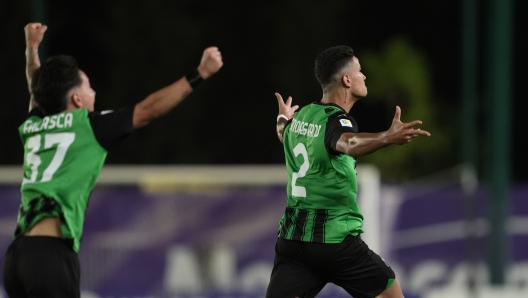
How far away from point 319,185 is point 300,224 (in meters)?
0.26

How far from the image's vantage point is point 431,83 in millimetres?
27109

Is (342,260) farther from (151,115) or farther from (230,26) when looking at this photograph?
(230,26)

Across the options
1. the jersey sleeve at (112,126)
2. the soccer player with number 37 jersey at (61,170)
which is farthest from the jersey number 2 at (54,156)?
the jersey sleeve at (112,126)

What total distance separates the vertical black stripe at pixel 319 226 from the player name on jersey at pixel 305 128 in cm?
45

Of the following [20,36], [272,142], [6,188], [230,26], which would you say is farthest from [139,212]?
[230,26]

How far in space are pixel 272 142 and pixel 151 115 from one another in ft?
48.6

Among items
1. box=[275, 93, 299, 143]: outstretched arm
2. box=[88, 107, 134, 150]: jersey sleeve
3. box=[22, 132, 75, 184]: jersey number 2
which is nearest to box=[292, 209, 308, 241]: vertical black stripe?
box=[275, 93, 299, 143]: outstretched arm

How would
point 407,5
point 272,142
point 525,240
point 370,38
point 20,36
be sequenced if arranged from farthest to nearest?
point 407,5, point 370,38, point 272,142, point 525,240, point 20,36

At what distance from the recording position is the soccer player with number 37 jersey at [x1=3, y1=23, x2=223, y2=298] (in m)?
6.06

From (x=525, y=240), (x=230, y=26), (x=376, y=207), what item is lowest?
(x=525, y=240)

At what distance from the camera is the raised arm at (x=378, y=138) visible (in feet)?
18.0

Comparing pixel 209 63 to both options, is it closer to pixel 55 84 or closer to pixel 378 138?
pixel 55 84

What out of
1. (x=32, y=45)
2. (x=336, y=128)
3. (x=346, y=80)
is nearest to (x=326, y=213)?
(x=336, y=128)

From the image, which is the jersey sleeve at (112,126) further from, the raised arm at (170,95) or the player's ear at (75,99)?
the player's ear at (75,99)
